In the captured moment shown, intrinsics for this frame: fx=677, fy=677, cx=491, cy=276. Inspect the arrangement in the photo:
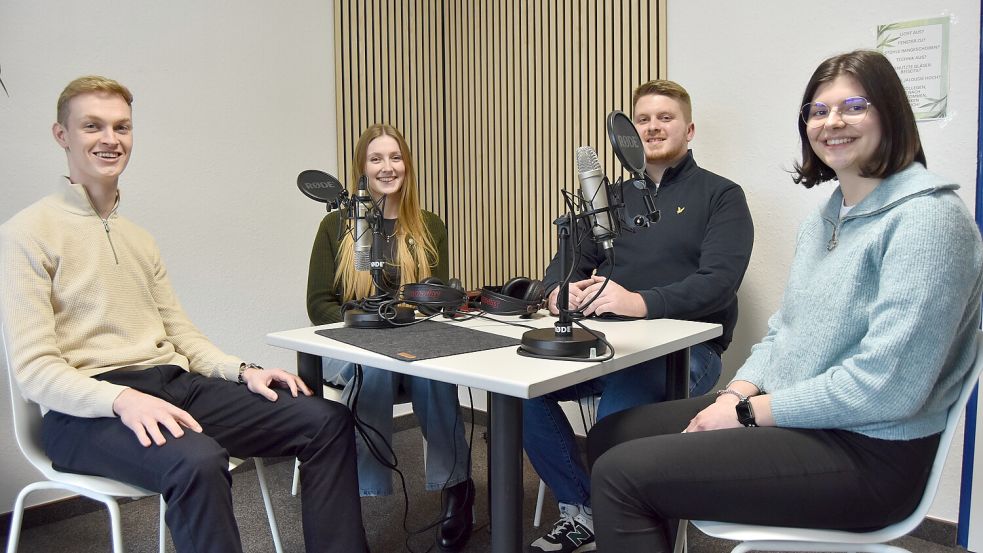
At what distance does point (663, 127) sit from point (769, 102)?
0.46 m

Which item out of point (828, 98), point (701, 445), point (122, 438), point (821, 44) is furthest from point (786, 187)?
point (122, 438)

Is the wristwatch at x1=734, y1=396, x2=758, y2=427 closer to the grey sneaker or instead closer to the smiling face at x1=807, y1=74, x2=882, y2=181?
the smiling face at x1=807, y1=74, x2=882, y2=181

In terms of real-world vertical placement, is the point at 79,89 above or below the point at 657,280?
above

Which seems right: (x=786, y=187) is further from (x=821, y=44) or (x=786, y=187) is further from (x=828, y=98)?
(x=828, y=98)

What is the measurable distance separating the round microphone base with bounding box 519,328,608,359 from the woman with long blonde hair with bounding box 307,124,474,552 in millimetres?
608

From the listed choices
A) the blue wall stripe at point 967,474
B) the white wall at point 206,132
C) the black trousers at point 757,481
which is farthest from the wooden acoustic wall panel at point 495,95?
the black trousers at point 757,481

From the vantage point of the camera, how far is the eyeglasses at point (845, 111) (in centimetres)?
137

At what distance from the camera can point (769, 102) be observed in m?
2.61

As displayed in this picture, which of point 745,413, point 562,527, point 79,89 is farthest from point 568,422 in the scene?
point 79,89

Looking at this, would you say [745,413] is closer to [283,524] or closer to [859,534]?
[859,534]

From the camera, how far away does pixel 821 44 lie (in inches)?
96.9

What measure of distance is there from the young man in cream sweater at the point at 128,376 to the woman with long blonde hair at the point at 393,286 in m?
0.42

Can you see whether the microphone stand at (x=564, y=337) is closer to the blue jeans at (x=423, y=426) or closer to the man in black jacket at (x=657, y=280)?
the man in black jacket at (x=657, y=280)

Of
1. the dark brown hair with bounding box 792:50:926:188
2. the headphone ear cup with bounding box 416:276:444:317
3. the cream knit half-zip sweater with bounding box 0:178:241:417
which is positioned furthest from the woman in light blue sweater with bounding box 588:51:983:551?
the cream knit half-zip sweater with bounding box 0:178:241:417
